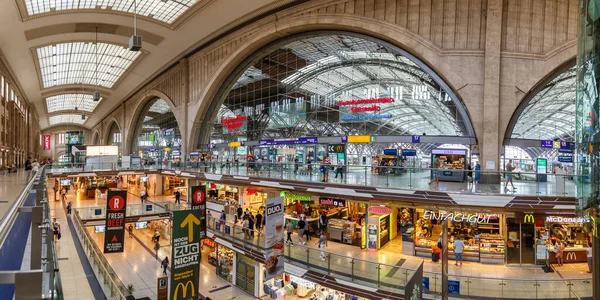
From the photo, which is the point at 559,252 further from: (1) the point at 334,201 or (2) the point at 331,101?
(2) the point at 331,101

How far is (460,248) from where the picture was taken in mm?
15805

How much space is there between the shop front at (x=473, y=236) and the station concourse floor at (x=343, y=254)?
0.43 meters

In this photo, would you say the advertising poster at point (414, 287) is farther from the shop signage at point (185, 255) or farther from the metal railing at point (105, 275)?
the metal railing at point (105, 275)

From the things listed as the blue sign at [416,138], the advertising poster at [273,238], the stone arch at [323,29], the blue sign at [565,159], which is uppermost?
the stone arch at [323,29]

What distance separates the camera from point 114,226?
17.2 meters

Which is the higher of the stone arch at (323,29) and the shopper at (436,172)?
Result: the stone arch at (323,29)

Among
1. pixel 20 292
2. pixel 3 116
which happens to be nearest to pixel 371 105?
pixel 20 292

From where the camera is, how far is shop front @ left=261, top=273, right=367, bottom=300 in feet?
55.0

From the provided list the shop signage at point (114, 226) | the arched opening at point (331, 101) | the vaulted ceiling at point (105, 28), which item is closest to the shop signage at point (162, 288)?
the shop signage at point (114, 226)

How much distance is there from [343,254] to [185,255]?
909 cm

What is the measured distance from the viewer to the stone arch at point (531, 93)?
18.2 meters

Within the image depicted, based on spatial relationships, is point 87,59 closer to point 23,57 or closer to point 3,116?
point 23,57

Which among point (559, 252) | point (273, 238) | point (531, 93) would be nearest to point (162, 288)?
point (273, 238)

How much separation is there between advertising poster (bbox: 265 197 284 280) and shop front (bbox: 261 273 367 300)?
403 centimetres
